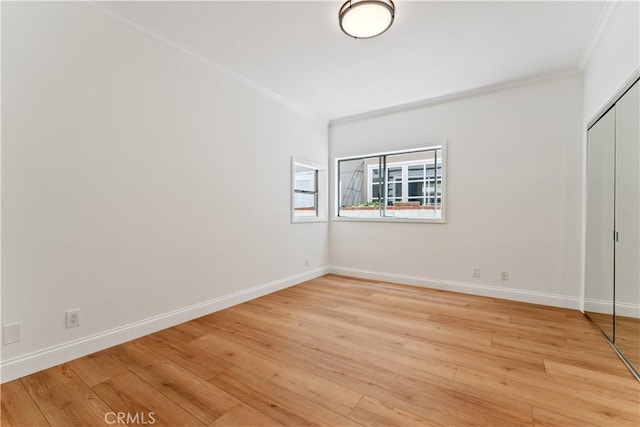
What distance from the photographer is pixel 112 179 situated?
232 cm

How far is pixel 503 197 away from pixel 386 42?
2365 millimetres

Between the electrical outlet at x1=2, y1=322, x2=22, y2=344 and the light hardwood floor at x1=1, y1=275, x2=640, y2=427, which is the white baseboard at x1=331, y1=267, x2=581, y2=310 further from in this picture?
the electrical outlet at x1=2, y1=322, x2=22, y2=344

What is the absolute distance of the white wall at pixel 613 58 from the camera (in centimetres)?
196

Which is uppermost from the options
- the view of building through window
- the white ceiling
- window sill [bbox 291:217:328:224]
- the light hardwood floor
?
the white ceiling

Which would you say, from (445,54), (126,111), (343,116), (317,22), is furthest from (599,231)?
Result: (126,111)

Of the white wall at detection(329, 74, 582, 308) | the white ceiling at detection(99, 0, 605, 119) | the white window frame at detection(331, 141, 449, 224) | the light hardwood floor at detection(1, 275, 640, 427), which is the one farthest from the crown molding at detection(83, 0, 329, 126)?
the light hardwood floor at detection(1, 275, 640, 427)

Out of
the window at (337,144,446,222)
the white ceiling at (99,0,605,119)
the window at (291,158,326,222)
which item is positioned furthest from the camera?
the window at (291,158,326,222)

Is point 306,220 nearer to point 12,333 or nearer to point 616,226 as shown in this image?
point 12,333

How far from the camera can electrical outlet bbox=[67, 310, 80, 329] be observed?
2.08m

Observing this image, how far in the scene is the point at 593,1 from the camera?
216 cm

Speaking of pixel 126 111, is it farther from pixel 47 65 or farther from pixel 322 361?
pixel 322 361

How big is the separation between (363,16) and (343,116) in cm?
263

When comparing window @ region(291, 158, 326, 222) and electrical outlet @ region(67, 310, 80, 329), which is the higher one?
window @ region(291, 158, 326, 222)

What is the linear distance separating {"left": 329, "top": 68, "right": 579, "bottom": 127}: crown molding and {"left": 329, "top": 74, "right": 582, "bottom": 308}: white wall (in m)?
0.05
